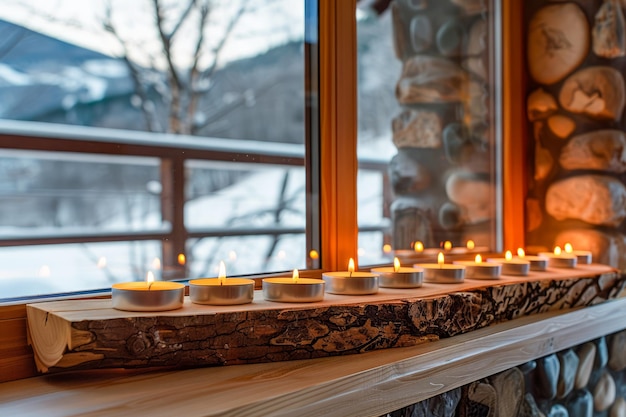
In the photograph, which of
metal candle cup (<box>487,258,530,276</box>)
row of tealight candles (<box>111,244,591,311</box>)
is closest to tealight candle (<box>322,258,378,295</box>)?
row of tealight candles (<box>111,244,591,311</box>)

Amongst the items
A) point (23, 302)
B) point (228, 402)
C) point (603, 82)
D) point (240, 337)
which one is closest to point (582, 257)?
point (603, 82)

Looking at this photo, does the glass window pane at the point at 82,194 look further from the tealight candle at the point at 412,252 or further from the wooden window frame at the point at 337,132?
the wooden window frame at the point at 337,132

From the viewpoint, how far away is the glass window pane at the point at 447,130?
2084mm

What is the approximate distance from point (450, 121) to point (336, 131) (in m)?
0.75

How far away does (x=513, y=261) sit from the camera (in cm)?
166

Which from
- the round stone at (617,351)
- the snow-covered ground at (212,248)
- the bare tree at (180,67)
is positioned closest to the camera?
the round stone at (617,351)

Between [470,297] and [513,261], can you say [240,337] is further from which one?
[513,261]

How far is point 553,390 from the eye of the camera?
1.62m

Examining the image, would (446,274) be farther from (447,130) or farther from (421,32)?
(421,32)

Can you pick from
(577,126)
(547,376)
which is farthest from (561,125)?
(547,376)

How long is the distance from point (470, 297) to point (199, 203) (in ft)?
10.3

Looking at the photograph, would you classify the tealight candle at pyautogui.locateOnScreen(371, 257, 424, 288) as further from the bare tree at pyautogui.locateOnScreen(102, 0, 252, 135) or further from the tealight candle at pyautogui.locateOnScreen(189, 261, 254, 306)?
the bare tree at pyautogui.locateOnScreen(102, 0, 252, 135)

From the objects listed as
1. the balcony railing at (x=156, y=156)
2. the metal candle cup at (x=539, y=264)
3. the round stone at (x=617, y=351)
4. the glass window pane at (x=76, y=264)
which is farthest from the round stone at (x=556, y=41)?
the glass window pane at (x=76, y=264)

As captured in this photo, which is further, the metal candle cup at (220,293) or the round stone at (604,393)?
the round stone at (604,393)
